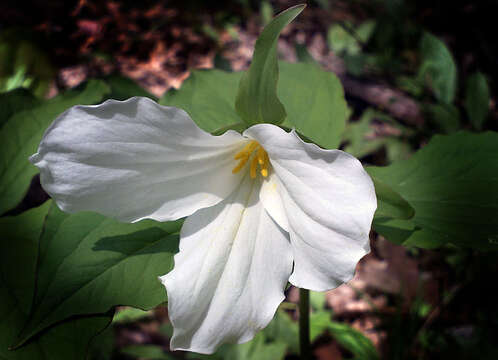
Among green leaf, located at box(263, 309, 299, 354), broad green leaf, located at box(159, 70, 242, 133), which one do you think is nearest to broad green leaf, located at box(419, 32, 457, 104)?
broad green leaf, located at box(159, 70, 242, 133)

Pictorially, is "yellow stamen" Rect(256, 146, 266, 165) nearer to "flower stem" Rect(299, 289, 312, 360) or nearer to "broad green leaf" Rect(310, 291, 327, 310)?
"flower stem" Rect(299, 289, 312, 360)

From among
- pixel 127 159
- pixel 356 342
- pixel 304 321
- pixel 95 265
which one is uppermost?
pixel 127 159

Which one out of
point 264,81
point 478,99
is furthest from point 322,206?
point 478,99

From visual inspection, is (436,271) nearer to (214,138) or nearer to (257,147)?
(257,147)

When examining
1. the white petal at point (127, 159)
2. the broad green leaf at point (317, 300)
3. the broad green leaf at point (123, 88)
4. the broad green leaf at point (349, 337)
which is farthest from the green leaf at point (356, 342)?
the broad green leaf at point (123, 88)

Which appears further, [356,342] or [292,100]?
[356,342]

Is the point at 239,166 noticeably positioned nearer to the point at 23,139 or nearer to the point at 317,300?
the point at 23,139
